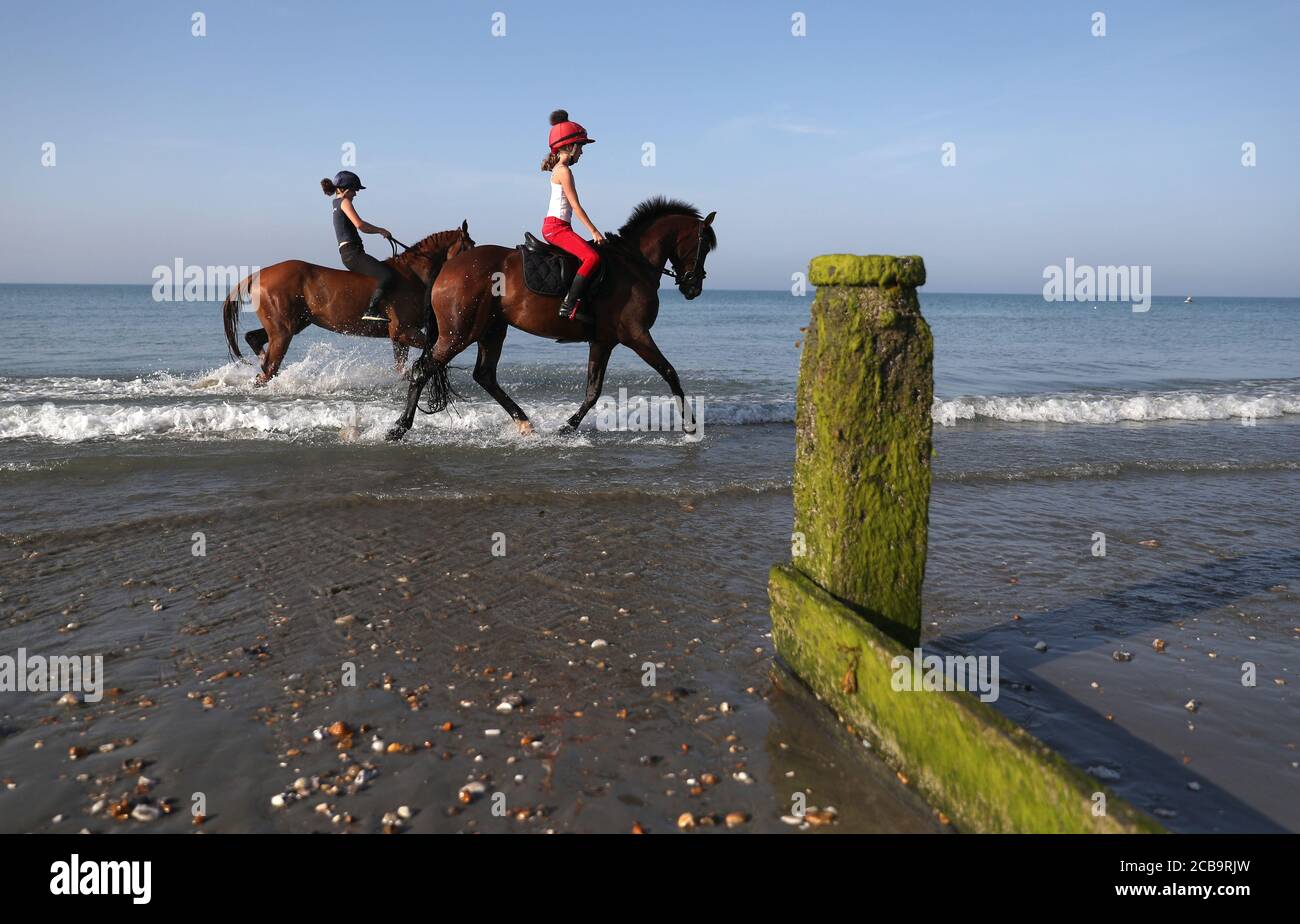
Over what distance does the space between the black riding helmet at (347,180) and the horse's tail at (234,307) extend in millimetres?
1827

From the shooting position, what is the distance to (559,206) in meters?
9.34

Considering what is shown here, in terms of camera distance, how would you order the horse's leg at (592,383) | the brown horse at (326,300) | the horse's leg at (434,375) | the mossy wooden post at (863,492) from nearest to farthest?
the mossy wooden post at (863,492) → the horse's leg at (434,375) → the horse's leg at (592,383) → the brown horse at (326,300)

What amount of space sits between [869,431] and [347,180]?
9.68 m

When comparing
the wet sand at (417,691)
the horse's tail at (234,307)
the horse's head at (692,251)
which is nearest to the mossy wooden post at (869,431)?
the wet sand at (417,691)

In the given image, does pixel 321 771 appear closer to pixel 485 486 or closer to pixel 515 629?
pixel 515 629

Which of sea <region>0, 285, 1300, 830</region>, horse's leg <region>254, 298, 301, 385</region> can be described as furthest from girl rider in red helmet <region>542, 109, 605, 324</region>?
horse's leg <region>254, 298, 301, 385</region>

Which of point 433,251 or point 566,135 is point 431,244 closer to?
point 433,251

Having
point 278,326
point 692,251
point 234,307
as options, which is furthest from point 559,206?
point 234,307

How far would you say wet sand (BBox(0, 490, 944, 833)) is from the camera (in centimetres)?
305

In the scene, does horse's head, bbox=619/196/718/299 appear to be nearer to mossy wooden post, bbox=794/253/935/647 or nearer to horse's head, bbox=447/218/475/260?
horse's head, bbox=447/218/475/260

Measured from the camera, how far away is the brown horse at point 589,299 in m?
9.72

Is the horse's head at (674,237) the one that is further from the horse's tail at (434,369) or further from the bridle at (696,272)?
the horse's tail at (434,369)

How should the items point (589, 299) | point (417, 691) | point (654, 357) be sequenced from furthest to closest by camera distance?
point (654, 357), point (589, 299), point (417, 691)
